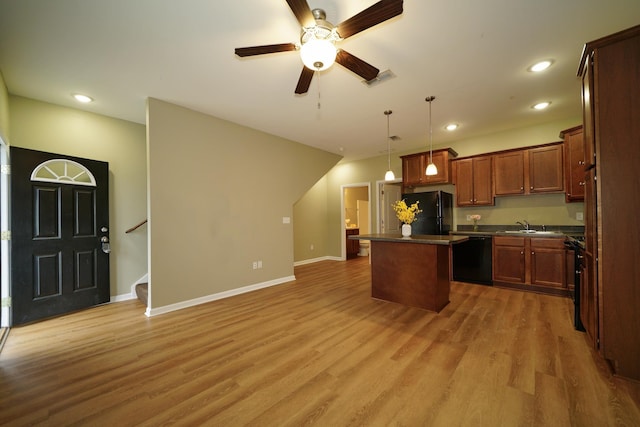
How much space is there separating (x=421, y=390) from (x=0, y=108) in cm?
465

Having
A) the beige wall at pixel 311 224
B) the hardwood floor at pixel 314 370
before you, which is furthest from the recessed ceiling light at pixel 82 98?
the beige wall at pixel 311 224

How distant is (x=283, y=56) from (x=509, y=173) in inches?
166

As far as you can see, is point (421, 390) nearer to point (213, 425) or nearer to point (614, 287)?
point (213, 425)

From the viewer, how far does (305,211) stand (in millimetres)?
6688

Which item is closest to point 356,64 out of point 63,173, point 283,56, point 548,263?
point 283,56

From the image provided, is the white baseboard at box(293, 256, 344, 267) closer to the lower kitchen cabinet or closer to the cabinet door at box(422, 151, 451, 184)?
the cabinet door at box(422, 151, 451, 184)

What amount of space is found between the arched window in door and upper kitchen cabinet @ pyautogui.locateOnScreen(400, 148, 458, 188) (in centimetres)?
542

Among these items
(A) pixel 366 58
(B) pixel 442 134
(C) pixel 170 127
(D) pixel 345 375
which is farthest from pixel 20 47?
(B) pixel 442 134

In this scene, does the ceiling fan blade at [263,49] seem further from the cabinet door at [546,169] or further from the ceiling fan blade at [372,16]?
the cabinet door at [546,169]

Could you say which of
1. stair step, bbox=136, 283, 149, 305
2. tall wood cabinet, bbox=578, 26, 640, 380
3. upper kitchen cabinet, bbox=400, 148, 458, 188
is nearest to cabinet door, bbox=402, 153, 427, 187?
upper kitchen cabinet, bbox=400, 148, 458, 188

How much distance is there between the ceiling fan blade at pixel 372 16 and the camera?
4.86ft

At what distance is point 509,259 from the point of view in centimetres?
408

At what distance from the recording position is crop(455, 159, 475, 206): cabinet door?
4.78 metres

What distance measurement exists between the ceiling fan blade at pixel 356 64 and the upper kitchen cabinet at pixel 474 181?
357cm
